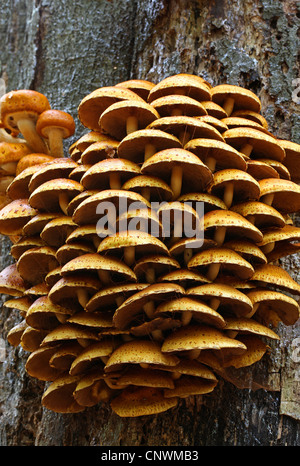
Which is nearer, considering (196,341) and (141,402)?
(196,341)

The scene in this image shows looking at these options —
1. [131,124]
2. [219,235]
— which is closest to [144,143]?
[131,124]

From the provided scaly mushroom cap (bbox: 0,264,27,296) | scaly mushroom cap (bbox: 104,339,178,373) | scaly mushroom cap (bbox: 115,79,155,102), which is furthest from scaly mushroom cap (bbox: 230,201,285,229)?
scaly mushroom cap (bbox: 0,264,27,296)

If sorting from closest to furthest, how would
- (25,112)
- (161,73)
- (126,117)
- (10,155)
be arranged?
(126,117) < (10,155) < (25,112) < (161,73)

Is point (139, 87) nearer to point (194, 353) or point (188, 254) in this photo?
point (188, 254)

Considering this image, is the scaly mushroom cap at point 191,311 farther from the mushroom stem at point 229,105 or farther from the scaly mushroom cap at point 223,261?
the mushroom stem at point 229,105

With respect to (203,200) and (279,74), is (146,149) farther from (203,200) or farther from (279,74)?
(279,74)

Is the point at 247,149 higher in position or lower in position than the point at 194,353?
higher

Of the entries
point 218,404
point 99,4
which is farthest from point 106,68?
point 218,404
